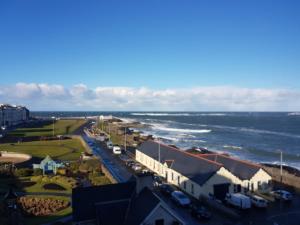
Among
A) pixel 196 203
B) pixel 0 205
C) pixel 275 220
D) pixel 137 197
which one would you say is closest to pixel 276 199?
pixel 275 220

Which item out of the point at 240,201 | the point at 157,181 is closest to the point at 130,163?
the point at 157,181

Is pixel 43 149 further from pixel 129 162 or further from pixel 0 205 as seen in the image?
pixel 0 205

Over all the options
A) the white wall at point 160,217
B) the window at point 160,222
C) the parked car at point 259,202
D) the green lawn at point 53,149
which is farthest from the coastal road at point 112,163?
the window at point 160,222

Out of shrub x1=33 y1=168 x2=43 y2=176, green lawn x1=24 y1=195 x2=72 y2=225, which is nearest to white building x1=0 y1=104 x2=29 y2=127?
shrub x1=33 y1=168 x2=43 y2=176

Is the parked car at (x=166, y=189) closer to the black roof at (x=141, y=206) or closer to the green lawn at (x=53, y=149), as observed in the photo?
the black roof at (x=141, y=206)

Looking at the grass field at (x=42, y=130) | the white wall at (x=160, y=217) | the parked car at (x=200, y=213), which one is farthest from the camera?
the grass field at (x=42, y=130)

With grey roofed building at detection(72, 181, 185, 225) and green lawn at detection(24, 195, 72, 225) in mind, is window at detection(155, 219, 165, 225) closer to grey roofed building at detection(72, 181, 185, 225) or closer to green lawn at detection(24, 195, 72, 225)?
grey roofed building at detection(72, 181, 185, 225)

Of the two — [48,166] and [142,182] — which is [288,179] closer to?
[142,182]
